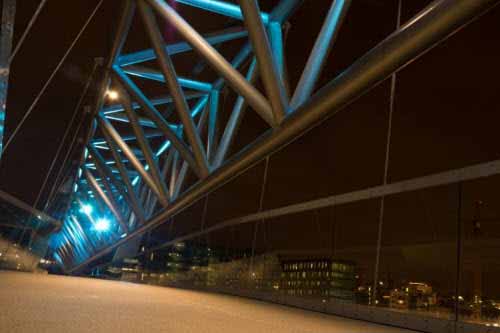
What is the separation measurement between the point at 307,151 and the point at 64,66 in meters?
5.98

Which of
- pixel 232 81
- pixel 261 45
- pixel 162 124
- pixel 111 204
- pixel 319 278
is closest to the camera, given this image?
pixel 261 45

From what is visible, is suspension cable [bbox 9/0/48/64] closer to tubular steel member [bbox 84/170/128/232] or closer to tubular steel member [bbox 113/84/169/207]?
tubular steel member [bbox 113/84/169/207]

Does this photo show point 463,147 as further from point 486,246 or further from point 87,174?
point 87,174

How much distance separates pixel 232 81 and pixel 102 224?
111ft

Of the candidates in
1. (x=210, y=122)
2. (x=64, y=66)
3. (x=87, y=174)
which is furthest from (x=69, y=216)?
(x=64, y=66)

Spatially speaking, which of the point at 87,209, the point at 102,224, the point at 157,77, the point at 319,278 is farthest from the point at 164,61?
the point at 87,209

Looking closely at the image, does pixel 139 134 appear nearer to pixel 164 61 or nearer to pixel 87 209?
pixel 164 61

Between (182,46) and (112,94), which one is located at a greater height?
(182,46)

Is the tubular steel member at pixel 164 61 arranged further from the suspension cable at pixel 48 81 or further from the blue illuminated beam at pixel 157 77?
the blue illuminated beam at pixel 157 77

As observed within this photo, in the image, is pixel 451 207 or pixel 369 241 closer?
pixel 451 207

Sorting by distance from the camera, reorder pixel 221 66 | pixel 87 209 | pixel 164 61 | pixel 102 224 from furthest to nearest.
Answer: pixel 87 209
pixel 102 224
pixel 164 61
pixel 221 66

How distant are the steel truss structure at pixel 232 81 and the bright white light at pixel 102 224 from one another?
16164 millimetres

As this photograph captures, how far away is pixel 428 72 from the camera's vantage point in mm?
8219

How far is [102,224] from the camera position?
4141 centimetres
